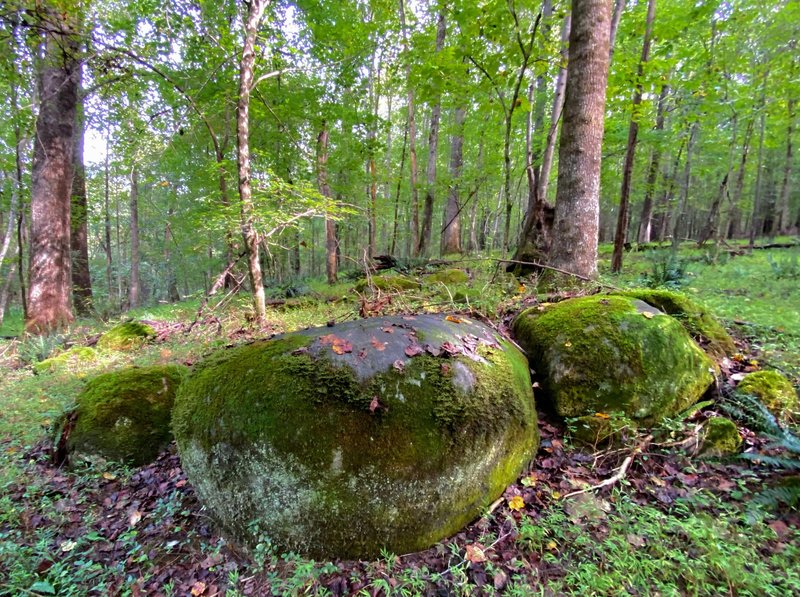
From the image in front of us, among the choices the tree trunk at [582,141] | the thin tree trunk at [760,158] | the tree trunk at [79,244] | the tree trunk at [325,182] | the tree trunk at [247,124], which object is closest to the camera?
the tree trunk at [582,141]

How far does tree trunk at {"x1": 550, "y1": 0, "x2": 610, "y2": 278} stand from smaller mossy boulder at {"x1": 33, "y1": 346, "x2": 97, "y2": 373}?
7.09 m

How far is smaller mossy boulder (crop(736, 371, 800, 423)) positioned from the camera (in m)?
2.70

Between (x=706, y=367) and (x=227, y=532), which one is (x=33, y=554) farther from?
(x=706, y=367)

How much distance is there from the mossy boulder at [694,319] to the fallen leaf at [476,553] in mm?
2920

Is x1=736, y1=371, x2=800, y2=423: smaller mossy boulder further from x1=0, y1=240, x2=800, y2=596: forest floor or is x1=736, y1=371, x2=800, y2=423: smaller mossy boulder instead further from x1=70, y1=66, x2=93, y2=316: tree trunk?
x1=70, y1=66, x2=93, y2=316: tree trunk

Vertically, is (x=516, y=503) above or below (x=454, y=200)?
below

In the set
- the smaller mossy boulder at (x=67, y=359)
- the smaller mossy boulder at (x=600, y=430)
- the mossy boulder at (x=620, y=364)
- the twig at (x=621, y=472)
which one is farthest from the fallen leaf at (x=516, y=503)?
the smaller mossy boulder at (x=67, y=359)

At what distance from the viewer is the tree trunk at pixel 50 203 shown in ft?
22.4

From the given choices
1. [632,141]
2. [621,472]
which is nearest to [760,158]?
[632,141]

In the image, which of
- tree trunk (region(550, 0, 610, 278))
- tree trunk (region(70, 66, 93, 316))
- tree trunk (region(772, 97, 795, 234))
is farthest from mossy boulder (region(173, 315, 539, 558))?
tree trunk (region(772, 97, 795, 234))

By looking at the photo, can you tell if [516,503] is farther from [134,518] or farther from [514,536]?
[134,518]

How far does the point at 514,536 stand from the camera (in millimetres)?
2170

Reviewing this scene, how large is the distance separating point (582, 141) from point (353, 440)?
4.57 m

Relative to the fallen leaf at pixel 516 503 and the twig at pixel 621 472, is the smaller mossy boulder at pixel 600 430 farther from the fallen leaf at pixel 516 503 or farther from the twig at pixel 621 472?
the fallen leaf at pixel 516 503
